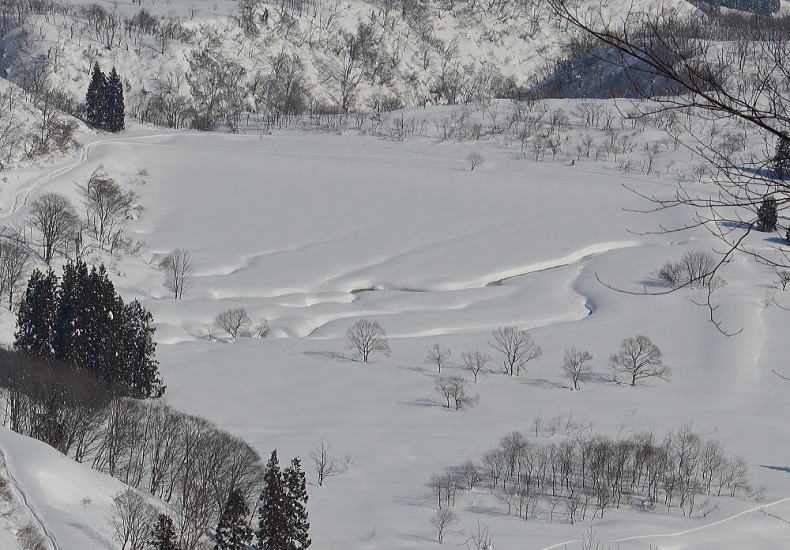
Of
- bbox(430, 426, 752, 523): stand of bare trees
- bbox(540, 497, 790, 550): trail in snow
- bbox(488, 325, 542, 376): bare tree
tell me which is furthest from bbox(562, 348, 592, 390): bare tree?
bbox(540, 497, 790, 550): trail in snow

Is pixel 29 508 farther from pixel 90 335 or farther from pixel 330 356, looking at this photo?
pixel 330 356

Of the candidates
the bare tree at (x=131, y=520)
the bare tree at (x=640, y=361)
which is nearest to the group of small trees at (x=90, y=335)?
the bare tree at (x=131, y=520)

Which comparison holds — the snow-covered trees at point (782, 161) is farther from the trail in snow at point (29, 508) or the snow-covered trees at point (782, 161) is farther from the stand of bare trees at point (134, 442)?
the stand of bare trees at point (134, 442)

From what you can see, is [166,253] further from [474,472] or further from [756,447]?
[756,447]

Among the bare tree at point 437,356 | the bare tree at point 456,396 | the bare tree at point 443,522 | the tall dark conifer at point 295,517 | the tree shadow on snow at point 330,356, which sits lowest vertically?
the bare tree at point 443,522

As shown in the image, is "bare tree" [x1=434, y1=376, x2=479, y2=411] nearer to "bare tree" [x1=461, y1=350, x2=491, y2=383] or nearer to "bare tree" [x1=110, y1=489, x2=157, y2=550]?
"bare tree" [x1=461, y1=350, x2=491, y2=383]

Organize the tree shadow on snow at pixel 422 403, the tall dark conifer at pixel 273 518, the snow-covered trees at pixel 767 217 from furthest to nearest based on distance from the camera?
the tree shadow on snow at pixel 422 403, the tall dark conifer at pixel 273 518, the snow-covered trees at pixel 767 217
